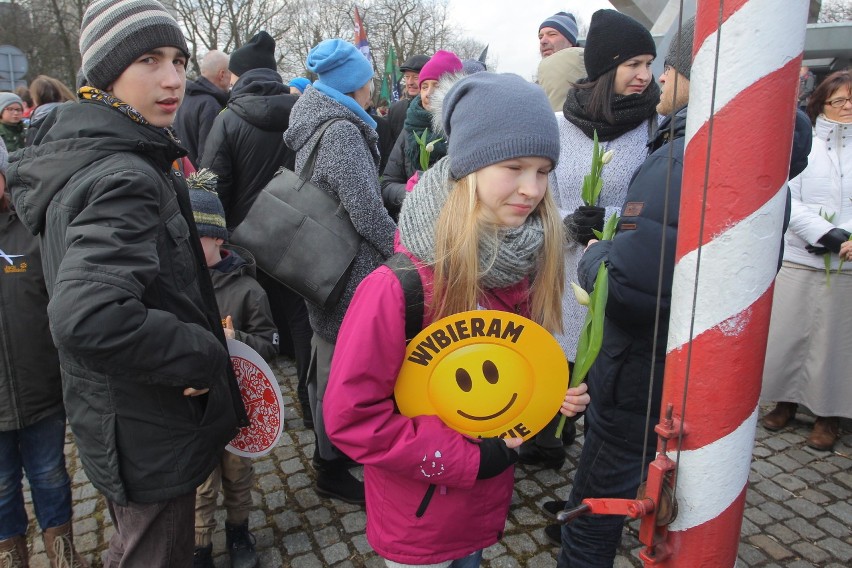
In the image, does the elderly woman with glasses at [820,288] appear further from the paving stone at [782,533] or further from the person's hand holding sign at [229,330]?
the person's hand holding sign at [229,330]

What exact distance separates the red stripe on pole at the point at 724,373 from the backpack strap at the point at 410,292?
24.4 inches

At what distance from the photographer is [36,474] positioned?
2.41 metres

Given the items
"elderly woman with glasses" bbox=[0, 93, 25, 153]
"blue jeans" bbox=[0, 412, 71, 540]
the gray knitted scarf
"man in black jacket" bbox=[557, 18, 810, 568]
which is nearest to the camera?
the gray knitted scarf

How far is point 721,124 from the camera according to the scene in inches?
36.9

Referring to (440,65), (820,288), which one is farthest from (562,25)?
(820,288)

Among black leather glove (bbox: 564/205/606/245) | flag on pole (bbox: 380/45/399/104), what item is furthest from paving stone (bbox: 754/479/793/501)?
flag on pole (bbox: 380/45/399/104)

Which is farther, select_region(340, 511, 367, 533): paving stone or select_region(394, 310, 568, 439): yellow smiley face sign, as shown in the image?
select_region(340, 511, 367, 533): paving stone

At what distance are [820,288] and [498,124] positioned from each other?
3327 mm

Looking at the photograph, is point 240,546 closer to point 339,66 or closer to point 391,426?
point 391,426

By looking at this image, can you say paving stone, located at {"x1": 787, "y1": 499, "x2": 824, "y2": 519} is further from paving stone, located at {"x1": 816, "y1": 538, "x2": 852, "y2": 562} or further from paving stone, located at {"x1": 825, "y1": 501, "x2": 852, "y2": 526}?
paving stone, located at {"x1": 816, "y1": 538, "x2": 852, "y2": 562}

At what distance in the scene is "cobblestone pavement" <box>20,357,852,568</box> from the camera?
2744 mm

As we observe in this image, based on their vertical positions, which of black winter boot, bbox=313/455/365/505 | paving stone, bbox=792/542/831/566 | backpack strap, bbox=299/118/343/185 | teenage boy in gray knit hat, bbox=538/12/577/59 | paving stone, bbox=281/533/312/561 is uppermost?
teenage boy in gray knit hat, bbox=538/12/577/59

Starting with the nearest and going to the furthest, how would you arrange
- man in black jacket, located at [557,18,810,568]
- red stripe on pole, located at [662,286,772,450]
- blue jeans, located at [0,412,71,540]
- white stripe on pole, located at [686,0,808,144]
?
1. white stripe on pole, located at [686,0,808,144]
2. red stripe on pole, located at [662,286,772,450]
3. man in black jacket, located at [557,18,810,568]
4. blue jeans, located at [0,412,71,540]

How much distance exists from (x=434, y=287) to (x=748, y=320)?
27.8 inches
